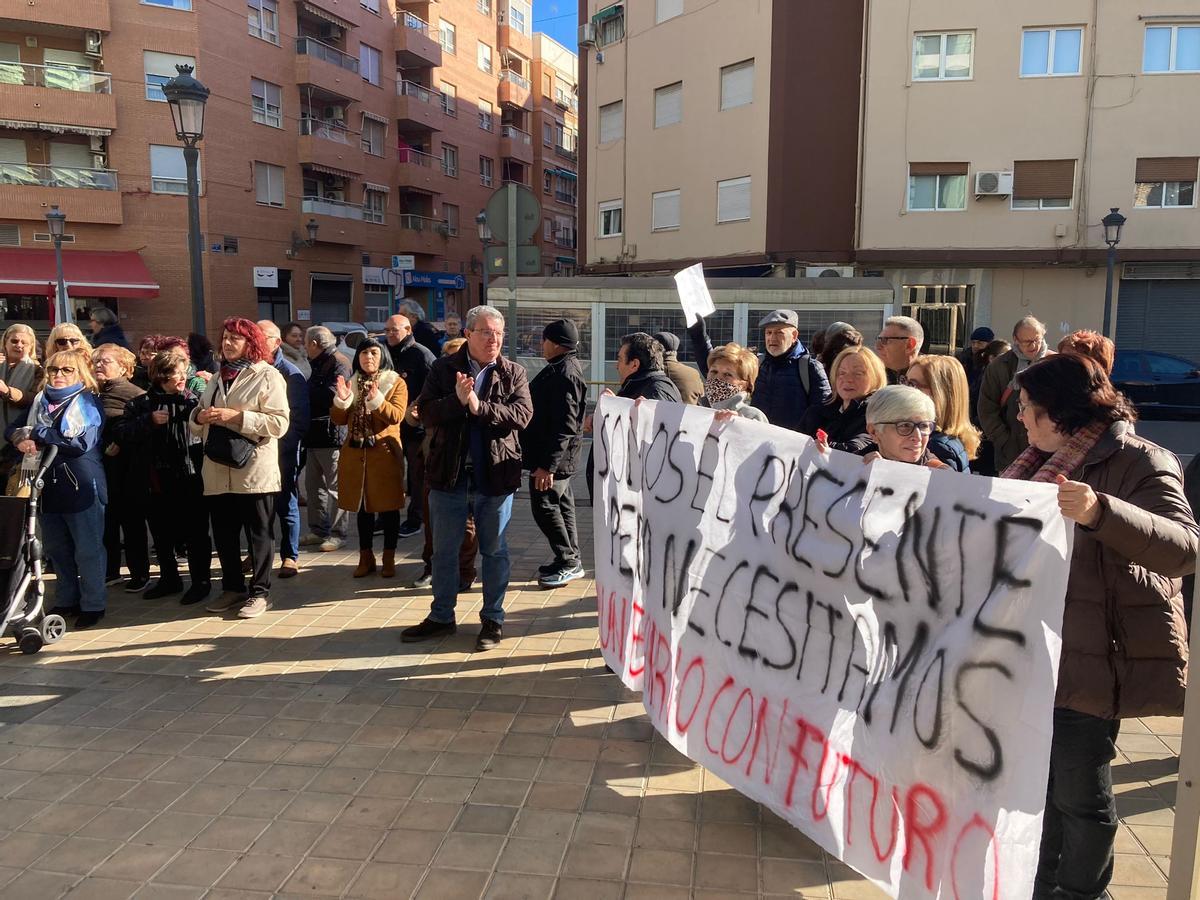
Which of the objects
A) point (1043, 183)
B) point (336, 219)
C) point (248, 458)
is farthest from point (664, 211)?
point (248, 458)

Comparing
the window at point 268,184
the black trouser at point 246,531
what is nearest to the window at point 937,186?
the black trouser at point 246,531

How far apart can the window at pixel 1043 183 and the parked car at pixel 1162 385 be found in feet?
21.7

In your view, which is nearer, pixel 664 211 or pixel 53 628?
pixel 53 628

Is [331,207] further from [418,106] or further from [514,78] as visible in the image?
[514,78]

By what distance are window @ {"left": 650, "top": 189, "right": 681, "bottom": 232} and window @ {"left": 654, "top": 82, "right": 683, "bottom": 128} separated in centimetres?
205

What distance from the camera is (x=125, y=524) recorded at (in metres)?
6.26

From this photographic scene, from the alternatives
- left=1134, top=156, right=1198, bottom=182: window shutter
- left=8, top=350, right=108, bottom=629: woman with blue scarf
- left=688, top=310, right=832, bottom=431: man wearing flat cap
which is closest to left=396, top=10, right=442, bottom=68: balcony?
left=1134, top=156, right=1198, bottom=182: window shutter

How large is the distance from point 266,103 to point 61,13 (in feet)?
22.6

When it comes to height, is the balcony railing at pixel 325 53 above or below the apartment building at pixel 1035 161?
above

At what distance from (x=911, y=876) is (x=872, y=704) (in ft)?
1.59

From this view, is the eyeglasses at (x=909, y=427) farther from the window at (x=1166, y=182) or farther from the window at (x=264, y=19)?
the window at (x=264, y=19)

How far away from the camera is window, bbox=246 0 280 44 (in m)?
31.9

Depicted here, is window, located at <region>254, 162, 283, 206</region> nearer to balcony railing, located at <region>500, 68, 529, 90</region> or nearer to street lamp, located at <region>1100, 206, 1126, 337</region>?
balcony railing, located at <region>500, 68, 529, 90</region>

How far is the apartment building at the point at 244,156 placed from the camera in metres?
28.2
